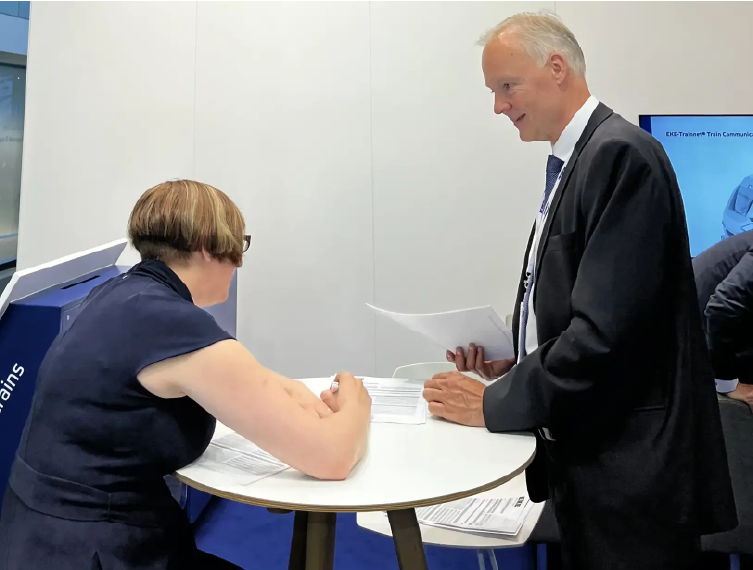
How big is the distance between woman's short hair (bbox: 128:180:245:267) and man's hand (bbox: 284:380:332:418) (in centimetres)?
33

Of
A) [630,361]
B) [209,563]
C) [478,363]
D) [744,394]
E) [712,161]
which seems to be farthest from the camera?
[712,161]

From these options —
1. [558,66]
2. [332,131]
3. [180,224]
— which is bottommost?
[180,224]

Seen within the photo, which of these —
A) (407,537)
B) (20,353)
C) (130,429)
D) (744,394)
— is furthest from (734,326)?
(20,353)

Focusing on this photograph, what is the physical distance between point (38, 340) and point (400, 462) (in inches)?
44.6

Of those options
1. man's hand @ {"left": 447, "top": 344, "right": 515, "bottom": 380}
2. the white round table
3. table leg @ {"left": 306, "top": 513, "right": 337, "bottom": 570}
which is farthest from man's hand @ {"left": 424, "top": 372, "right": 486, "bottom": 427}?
table leg @ {"left": 306, "top": 513, "right": 337, "bottom": 570}

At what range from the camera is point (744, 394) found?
1.70 metres

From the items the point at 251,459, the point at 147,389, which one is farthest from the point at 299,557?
the point at 147,389

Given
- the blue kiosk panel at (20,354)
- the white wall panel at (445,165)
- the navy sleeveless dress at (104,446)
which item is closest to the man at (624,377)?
the navy sleeveless dress at (104,446)

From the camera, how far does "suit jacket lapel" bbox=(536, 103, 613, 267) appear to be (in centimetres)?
113

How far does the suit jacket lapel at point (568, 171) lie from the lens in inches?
44.5

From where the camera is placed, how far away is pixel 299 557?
1.30 meters

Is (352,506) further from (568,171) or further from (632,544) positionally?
(568,171)

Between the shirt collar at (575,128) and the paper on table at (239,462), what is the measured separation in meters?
0.87

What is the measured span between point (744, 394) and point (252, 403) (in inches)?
58.9
